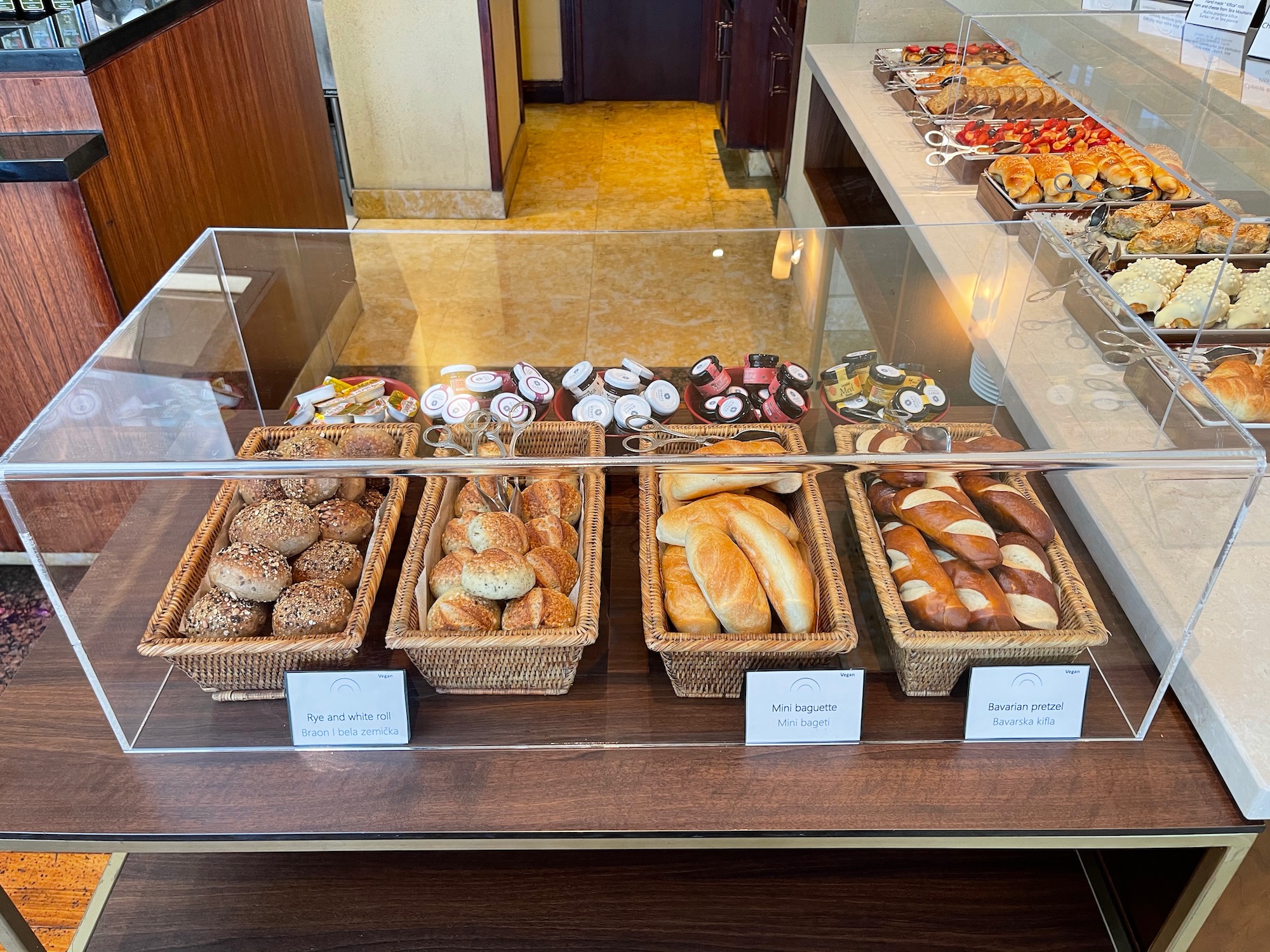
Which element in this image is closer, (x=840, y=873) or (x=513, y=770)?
(x=513, y=770)

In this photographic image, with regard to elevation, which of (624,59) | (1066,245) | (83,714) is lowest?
(624,59)

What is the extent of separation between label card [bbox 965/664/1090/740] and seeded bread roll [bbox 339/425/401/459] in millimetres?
588

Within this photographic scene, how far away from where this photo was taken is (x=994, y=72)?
2.04 meters

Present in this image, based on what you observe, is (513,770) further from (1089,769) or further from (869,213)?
(869,213)

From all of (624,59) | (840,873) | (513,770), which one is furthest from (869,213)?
(624,59)

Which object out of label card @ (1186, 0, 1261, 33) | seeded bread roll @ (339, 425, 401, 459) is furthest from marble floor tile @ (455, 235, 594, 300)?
label card @ (1186, 0, 1261, 33)

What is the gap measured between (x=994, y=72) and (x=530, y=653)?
74.0 inches

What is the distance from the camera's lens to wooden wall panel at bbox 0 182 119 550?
1.34 metres

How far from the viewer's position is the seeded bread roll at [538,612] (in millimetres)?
746

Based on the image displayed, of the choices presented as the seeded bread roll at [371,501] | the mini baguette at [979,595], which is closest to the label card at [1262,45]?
the mini baguette at [979,595]

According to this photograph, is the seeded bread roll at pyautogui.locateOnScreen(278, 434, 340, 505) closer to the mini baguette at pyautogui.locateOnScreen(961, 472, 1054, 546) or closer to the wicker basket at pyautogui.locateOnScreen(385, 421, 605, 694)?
the wicker basket at pyautogui.locateOnScreen(385, 421, 605, 694)

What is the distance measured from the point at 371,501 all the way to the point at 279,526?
9 centimetres

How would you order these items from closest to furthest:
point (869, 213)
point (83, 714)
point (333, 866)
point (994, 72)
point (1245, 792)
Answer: point (1245, 792), point (83, 714), point (333, 866), point (994, 72), point (869, 213)

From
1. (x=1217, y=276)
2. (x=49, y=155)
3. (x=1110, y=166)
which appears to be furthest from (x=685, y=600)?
(x=1110, y=166)
